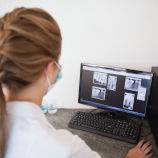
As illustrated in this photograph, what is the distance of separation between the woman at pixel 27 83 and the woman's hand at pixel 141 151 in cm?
44

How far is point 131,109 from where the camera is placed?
1.54m

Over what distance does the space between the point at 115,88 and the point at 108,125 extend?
0.74ft

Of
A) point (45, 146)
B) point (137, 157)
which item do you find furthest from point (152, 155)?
point (45, 146)

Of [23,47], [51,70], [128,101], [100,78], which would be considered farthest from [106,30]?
[23,47]

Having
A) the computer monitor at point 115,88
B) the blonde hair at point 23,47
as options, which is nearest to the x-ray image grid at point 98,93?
the computer monitor at point 115,88

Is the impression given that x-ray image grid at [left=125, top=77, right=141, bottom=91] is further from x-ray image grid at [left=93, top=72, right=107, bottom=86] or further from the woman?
the woman

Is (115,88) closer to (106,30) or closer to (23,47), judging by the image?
(106,30)

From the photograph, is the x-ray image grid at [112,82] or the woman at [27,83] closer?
the woman at [27,83]

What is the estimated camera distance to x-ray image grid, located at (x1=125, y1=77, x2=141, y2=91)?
1487 mm

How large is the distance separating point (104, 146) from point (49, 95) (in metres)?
0.61

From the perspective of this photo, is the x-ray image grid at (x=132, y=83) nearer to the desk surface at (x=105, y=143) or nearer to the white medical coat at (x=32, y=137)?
the desk surface at (x=105, y=143)

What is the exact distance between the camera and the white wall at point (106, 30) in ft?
5.14

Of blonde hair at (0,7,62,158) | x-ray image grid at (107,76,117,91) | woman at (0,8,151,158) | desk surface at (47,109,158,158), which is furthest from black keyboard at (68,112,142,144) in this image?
blonde hair at (0,7,62,158)

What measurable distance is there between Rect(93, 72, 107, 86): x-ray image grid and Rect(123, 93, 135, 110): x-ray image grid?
6.1 inches
